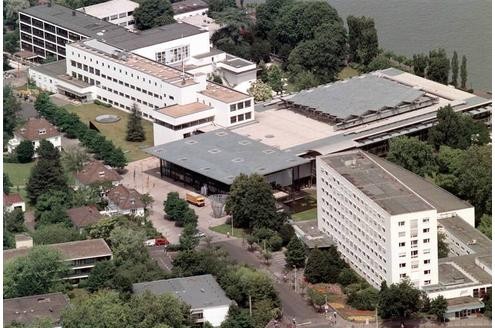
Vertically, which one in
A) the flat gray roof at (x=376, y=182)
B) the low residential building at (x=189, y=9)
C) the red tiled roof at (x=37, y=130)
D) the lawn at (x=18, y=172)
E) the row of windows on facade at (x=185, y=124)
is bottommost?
the lawn at (x=18, y=172)

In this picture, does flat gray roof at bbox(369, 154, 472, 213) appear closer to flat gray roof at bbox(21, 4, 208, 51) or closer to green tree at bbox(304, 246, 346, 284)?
green tree at bbox(304, 246, 346, 284)

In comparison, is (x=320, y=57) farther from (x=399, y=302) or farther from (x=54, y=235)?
(x=399, y=302)

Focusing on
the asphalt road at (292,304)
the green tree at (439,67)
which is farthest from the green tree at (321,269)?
the green tree at (439,67)

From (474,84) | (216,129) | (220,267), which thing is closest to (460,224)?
(220,267)

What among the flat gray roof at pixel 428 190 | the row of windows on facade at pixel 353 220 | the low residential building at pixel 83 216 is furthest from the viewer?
the low residential building at pixel 83 216

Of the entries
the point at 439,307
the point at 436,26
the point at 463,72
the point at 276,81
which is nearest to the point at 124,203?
the point at 439,307

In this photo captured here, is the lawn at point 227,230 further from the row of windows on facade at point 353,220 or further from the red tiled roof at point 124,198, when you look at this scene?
the row of windows on facade at point 353,220
